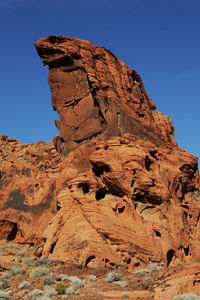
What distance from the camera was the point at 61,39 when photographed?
31.1 metres

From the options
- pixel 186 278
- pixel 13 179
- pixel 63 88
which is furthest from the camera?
pixel 63 88

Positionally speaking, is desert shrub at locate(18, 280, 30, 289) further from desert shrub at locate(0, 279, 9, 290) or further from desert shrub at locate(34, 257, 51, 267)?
desert shrub at locate(34, 257, 51, 267)

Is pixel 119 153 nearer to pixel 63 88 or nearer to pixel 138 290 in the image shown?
pixel 63 88

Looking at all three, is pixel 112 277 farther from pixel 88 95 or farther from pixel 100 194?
pixel 88 95

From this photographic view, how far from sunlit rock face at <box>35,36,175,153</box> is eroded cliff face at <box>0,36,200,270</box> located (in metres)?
0.09

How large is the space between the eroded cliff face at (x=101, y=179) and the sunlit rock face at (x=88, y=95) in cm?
9

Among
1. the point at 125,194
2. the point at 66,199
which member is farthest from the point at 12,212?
the point at 125,194

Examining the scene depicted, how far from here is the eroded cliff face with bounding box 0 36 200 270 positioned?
21312 millimetres

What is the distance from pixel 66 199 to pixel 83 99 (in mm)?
10411

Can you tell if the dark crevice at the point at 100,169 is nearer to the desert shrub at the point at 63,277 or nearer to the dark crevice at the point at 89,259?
the dark crevice at the point at 89,259

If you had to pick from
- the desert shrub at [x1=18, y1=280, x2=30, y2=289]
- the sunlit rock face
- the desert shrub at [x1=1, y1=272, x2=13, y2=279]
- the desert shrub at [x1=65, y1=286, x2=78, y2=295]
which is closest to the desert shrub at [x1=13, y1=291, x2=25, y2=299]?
the desert shrub at [x1=18, y1=280, x2=30, y2=289]

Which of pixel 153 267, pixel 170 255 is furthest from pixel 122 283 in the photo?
pixel 170 255

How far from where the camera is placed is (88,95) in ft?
98.7

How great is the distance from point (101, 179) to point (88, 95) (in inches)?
340
